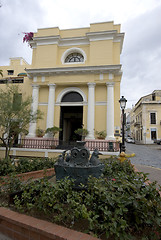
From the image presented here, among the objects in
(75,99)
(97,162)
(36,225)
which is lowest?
(36,225)

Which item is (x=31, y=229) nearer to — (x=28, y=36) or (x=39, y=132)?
(x=39, y=132)

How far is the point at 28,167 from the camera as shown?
17.7 ft

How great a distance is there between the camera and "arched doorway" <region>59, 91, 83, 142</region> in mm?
13656

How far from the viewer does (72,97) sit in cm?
1375

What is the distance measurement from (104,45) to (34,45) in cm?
738

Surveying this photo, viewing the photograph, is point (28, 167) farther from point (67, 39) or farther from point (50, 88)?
point (67, 39)

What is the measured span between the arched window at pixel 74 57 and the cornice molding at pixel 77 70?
2.45m

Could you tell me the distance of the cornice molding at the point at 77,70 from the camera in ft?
39.9

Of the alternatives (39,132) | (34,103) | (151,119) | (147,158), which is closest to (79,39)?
(34,103)

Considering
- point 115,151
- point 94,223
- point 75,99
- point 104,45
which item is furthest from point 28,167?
point 104,45

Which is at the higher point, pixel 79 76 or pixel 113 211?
pixel 79 76

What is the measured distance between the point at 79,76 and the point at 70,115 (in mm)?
5630

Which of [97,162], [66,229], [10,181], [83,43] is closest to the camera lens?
[66,229]

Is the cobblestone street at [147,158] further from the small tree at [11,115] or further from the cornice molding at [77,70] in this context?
the small tree at [11,115]
